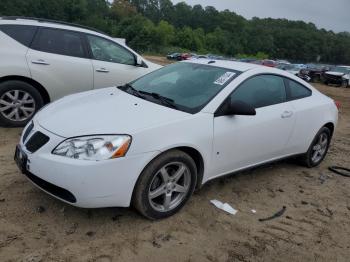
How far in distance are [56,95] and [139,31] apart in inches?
3479

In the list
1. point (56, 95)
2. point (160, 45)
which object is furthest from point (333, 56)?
point (56, 95)

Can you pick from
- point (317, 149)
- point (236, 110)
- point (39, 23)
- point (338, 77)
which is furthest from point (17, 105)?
point (338, 77)

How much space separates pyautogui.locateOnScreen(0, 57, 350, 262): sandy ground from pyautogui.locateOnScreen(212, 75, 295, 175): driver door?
0.46 m

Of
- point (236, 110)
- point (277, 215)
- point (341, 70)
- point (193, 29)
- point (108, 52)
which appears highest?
point (108, 52)

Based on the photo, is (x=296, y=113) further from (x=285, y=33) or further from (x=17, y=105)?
(x=285, y=33)

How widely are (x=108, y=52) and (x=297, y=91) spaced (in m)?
3.34

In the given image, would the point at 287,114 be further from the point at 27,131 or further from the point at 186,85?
the point at 27,131

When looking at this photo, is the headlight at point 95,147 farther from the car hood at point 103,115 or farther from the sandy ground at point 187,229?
the sandy ground at point 187,229

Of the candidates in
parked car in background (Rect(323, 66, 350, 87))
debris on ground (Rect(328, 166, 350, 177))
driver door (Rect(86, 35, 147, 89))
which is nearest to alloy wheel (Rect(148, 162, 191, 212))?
debris on ground (Rect(328, 166, 350, 177))

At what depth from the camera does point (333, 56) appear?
135 m

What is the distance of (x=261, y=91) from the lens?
4895 millimetres

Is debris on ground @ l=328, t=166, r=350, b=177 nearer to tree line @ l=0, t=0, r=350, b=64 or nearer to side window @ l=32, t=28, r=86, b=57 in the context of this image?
side window @ l=32, t=28, r=86, b=57

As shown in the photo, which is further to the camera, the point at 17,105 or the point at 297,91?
the point at 17,105

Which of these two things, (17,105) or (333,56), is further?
(333,56)
